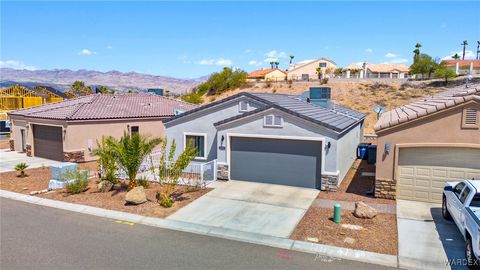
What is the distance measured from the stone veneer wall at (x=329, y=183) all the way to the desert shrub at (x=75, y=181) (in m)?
10.8

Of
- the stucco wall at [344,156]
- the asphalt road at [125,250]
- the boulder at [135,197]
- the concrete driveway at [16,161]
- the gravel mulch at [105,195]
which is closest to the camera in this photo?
the asphalt road at [125,250]

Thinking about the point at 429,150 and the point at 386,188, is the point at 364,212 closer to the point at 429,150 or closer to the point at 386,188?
the point at 386,188

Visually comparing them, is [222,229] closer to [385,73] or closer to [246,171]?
[246,171]

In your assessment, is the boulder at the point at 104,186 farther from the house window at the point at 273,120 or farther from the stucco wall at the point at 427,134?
the stucco wall at the point at 427,134

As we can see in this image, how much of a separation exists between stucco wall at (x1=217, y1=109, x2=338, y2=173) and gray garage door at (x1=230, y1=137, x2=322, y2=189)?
0.38 metres

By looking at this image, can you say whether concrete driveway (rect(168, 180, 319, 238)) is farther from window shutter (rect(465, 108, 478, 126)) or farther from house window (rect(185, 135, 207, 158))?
window shutter (rect(465, 108, 478, 126))

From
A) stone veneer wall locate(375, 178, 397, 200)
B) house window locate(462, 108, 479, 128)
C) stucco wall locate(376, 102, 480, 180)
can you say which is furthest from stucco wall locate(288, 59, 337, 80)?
house window locate(462, 108, 479, 128)

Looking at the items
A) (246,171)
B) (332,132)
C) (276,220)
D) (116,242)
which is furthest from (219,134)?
(116,242)

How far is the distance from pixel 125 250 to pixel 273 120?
30.7ft

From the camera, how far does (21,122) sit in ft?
88.7

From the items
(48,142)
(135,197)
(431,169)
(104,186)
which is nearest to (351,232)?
(431,169)

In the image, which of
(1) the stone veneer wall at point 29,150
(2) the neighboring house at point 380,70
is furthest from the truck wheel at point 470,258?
(2) the neighboring house at point 380,70

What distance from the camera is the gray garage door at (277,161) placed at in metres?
A: 16.2

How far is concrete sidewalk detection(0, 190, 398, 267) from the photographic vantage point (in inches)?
369
